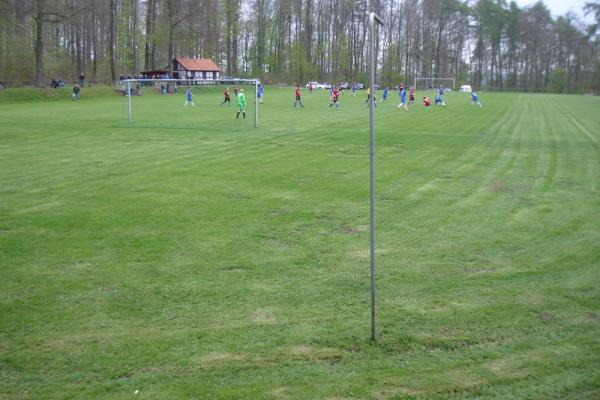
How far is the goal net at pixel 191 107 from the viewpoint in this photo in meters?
28.2

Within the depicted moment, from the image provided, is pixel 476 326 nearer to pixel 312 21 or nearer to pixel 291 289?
pixel 291 289

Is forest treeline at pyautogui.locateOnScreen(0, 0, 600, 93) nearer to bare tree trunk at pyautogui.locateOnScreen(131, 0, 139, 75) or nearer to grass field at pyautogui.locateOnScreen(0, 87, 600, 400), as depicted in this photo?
bare tree trunk at pyautogui.locateOnScreen(131, 0, 139, 75)

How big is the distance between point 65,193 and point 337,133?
46.9ft

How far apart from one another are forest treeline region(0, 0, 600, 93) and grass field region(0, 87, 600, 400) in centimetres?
6448

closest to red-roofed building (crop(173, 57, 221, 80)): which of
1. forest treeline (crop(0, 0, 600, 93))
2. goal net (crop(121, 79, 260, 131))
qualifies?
forest treeline (crop(0, 0, 600, 93))

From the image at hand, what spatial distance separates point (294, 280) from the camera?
25.2ft

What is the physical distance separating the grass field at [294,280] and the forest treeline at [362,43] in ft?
212

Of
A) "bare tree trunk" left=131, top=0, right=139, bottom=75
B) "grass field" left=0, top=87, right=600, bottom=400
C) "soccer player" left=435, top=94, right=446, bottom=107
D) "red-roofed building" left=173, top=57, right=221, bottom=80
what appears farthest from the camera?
"bare tree trunk" left=131, top=0, right=139, bottom=75

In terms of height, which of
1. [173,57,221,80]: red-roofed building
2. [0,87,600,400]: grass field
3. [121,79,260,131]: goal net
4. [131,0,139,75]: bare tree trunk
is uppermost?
[131,0,139,75]: bare tree trunk

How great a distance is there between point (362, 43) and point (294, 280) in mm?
100691

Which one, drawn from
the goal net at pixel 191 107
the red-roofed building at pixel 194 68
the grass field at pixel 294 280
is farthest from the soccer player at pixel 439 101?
the red-roofed building at pixel 194 68

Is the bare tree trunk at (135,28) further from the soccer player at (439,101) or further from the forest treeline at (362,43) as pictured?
the soccer player at (439,101)

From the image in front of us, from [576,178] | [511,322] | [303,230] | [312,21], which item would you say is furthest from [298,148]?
[312,21]

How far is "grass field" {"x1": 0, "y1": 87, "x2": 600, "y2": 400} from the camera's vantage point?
522 cm
